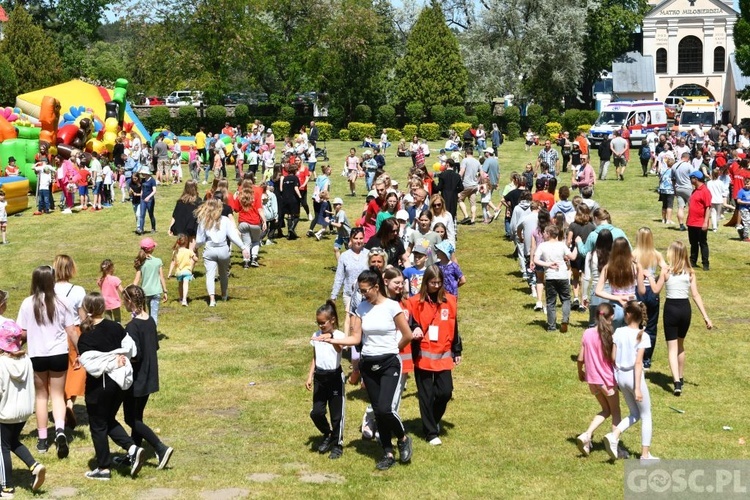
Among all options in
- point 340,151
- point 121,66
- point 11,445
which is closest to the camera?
point 11,445

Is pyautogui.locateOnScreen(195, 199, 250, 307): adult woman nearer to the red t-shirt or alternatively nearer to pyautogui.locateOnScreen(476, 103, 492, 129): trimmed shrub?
the red t-shirt

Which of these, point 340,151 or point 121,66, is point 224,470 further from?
point 121,66

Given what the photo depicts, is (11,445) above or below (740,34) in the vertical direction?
below

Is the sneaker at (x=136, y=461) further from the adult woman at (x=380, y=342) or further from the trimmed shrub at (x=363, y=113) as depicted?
the trimmed shrub at (x=363, y=113)

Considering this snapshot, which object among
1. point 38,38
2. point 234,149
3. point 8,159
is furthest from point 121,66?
point 8,159

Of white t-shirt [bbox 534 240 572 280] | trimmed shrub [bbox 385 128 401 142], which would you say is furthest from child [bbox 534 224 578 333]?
trimmed shrub [bbox 385 128 401 142]

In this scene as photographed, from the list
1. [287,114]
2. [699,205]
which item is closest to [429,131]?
[287,114]

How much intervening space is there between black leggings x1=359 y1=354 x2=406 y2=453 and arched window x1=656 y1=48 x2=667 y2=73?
2952 inches

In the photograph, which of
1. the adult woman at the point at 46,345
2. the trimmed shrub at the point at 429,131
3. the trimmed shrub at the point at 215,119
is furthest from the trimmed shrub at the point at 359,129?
the adult woman at the point at 46,345

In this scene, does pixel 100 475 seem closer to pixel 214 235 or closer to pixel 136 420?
pixel 136 420

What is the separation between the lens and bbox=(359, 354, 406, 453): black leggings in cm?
979

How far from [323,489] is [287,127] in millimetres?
45331

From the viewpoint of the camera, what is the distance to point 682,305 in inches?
499

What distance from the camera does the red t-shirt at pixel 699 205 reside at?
1953 centimetres
